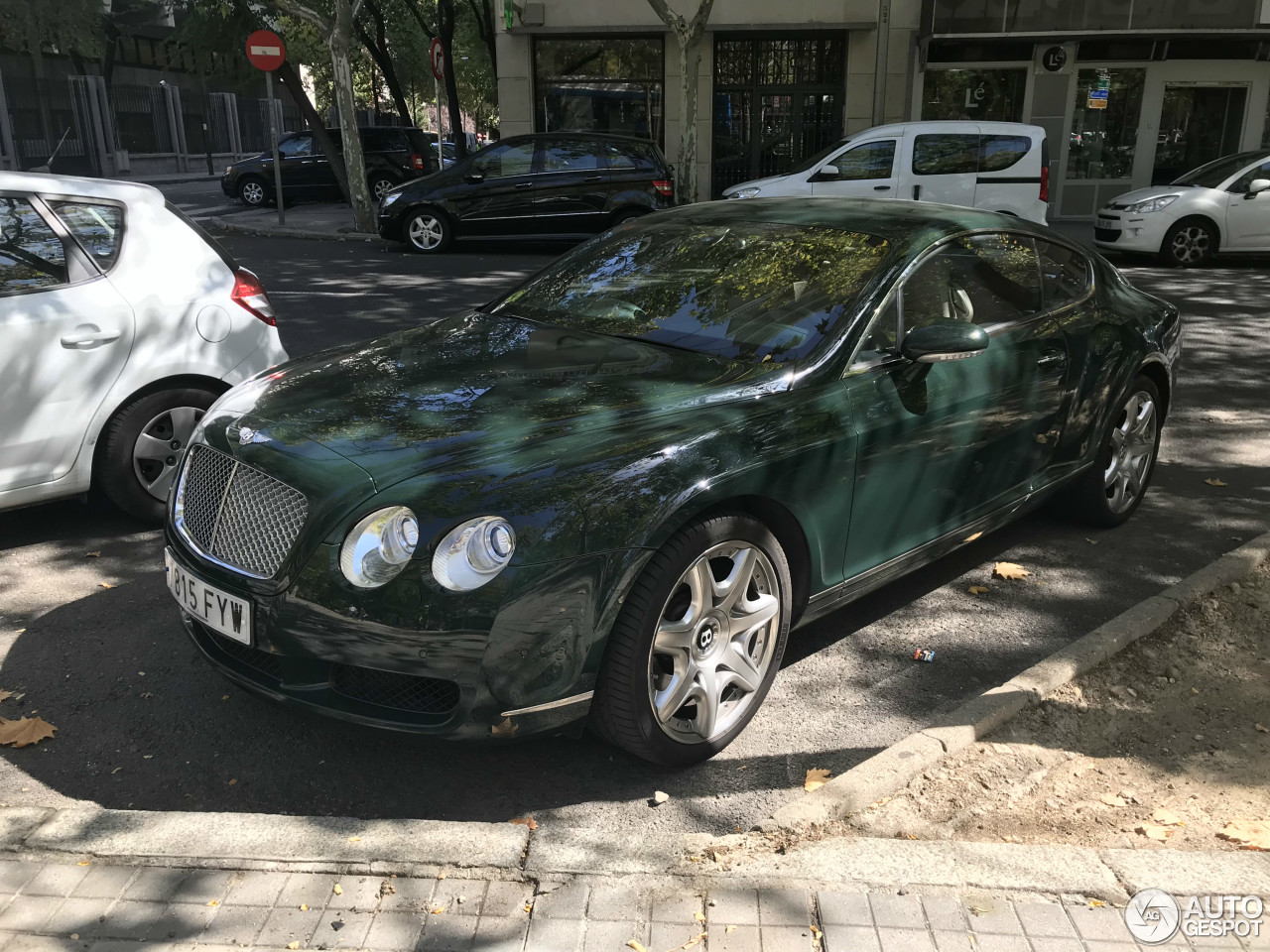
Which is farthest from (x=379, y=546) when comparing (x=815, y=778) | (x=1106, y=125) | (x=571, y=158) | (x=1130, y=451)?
(x=1106, y=125)

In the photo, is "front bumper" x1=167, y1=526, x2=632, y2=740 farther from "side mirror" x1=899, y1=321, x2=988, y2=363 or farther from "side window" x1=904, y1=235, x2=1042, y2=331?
"side window" x1=904, y1=235, x2=1042, y2=331

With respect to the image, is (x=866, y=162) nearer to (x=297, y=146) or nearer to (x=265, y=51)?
(x=265, y=51)

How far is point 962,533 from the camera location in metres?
4.23

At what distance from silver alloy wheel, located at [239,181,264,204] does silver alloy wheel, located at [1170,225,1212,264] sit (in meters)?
18.4

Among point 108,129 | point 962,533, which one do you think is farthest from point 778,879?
point 108,129

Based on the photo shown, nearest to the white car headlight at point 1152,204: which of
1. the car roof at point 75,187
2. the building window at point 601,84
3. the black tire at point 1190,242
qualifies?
the black tire at point 1190,242

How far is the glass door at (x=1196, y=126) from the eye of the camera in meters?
20.4

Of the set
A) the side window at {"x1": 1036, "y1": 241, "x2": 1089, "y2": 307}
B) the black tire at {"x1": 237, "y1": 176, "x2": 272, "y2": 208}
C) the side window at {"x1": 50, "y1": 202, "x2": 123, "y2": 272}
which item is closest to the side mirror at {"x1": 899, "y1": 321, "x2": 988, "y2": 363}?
the side window at {"x1": 1036, "y1": 241, "x2": 1089, "y2": 307}

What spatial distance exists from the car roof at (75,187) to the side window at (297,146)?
2055cm

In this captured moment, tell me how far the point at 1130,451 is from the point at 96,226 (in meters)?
4.83

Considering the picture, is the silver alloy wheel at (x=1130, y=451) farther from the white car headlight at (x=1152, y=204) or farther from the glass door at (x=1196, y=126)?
the glass door at (x=1196, y=126)

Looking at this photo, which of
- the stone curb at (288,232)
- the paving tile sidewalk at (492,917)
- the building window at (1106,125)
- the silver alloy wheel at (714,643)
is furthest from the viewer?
the building window at (1106,125)

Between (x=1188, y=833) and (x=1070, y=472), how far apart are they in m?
2.06

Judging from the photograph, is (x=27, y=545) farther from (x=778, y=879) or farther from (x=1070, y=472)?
(x=1070, y=472)
